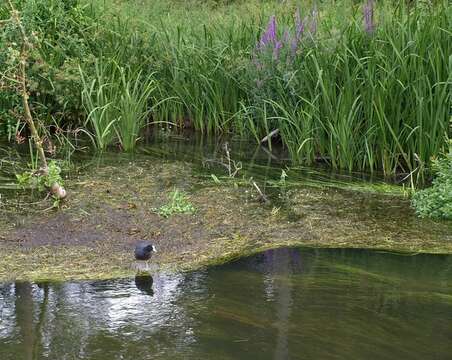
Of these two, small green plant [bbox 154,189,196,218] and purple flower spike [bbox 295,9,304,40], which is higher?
purple flower spike [bbox 295,9,304,40]

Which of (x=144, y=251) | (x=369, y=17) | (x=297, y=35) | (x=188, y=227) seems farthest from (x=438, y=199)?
(x=297, y=35)

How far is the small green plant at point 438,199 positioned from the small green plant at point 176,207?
1.54 metres

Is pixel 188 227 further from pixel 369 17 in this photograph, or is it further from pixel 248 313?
pixel 369 17

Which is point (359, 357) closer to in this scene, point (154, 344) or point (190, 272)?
point (154, 344)

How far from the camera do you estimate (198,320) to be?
297 cm

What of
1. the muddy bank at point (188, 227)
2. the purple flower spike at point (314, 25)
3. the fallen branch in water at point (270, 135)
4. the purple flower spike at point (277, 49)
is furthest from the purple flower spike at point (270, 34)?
the muddy bank at point (188, 227)

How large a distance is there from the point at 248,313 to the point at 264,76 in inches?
146

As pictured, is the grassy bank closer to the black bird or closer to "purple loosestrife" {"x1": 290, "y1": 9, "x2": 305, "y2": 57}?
"purple loosestrife" {"x1": 290, "y1": 9, "x2": 305, "y2": 57}

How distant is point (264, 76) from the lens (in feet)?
21.0

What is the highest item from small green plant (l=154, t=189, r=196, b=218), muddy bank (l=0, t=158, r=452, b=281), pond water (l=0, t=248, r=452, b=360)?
small green plant (l=154, t=189, r=196, b=218)

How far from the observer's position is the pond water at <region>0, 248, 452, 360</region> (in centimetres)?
270

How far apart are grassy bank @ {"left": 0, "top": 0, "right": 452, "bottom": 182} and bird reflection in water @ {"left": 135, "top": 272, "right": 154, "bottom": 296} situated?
1.70 metres

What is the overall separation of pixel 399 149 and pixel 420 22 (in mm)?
1082

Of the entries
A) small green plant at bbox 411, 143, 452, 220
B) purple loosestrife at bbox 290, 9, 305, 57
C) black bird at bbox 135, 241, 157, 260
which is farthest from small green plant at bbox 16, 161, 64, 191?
purple loosestrife at bbox 290, 9, 305, 57
